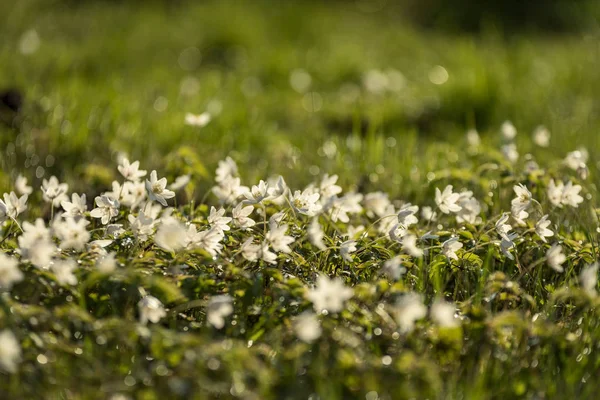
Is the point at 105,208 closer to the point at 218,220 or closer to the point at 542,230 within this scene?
the point at 218,220

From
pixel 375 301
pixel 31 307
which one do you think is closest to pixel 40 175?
pixel 31 307

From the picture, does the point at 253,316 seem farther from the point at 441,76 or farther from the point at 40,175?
the point at 441,76

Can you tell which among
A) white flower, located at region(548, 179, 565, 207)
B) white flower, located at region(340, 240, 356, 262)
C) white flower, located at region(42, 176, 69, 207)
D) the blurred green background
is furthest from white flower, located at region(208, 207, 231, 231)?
white flower, located at region(548, 179, 565, 207)

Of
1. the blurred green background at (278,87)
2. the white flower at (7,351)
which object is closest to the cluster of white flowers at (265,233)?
the white flower at (7,351)

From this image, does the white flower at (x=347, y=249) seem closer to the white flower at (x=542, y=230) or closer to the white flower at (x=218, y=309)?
the white flower at (x=218, y=309)

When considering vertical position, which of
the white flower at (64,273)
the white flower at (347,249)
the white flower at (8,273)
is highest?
the white flower at (8,273)

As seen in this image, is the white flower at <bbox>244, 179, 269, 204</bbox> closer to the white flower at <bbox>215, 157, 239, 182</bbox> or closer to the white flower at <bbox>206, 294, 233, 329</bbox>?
the white flower at <bbox>215, 157, 239, 182</bbox>
